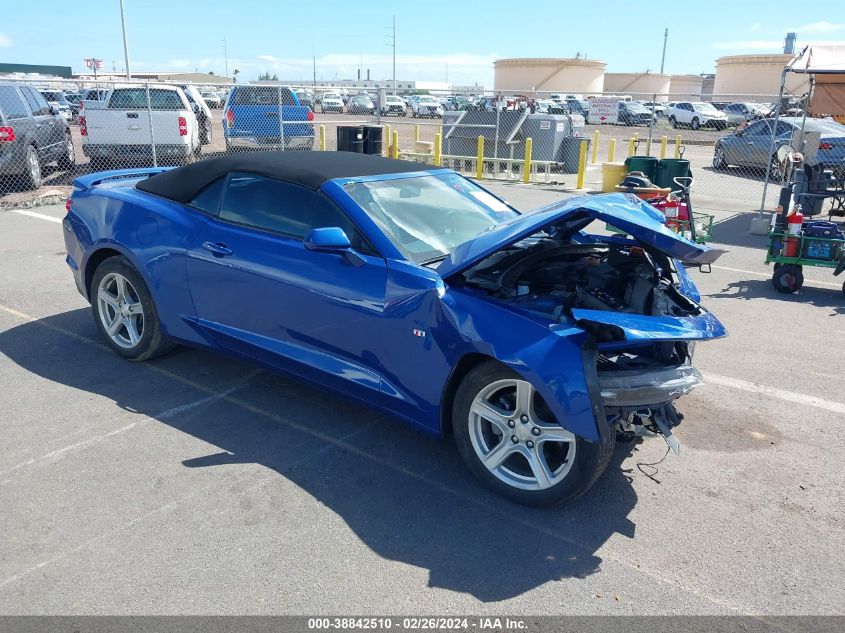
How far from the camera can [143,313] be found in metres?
4.94

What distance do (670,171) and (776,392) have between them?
7028 millimetres

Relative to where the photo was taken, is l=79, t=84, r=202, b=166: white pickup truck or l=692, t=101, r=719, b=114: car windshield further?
l=692, t=101, r=719, b=114: car windshield

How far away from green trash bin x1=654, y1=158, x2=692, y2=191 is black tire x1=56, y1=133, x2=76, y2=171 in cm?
1190

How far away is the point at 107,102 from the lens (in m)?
14.9

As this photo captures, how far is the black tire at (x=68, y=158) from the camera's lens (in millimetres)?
14852

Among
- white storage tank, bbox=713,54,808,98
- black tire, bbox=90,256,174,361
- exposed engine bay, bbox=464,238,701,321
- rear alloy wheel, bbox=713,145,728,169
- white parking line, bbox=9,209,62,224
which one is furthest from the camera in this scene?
white storage tank, bbox=713,54,808,98

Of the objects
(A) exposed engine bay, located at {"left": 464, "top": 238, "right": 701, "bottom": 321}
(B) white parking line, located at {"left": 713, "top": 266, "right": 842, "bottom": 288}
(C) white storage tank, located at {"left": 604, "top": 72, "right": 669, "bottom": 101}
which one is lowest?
(B) white parking line, located at {"left": 713, "top": 266, "right": 842, "bottom": 288}

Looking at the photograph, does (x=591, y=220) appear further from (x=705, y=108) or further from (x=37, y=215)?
(x=705, y=108)

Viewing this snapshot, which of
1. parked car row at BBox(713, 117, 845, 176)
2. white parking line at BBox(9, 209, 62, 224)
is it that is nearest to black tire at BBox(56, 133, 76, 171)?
white parking line at BBox(9, 209, 62, 224)

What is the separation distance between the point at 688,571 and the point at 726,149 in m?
19.0

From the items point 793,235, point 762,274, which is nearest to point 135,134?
point 762,274

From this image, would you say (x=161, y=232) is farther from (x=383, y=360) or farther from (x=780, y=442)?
(x=780, y=442)

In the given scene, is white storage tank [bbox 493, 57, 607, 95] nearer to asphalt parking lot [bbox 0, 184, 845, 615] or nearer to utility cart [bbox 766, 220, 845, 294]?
utility cart [bbox 766, 220, 845, 294]

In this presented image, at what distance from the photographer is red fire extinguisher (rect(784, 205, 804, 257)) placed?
7.51 metres
